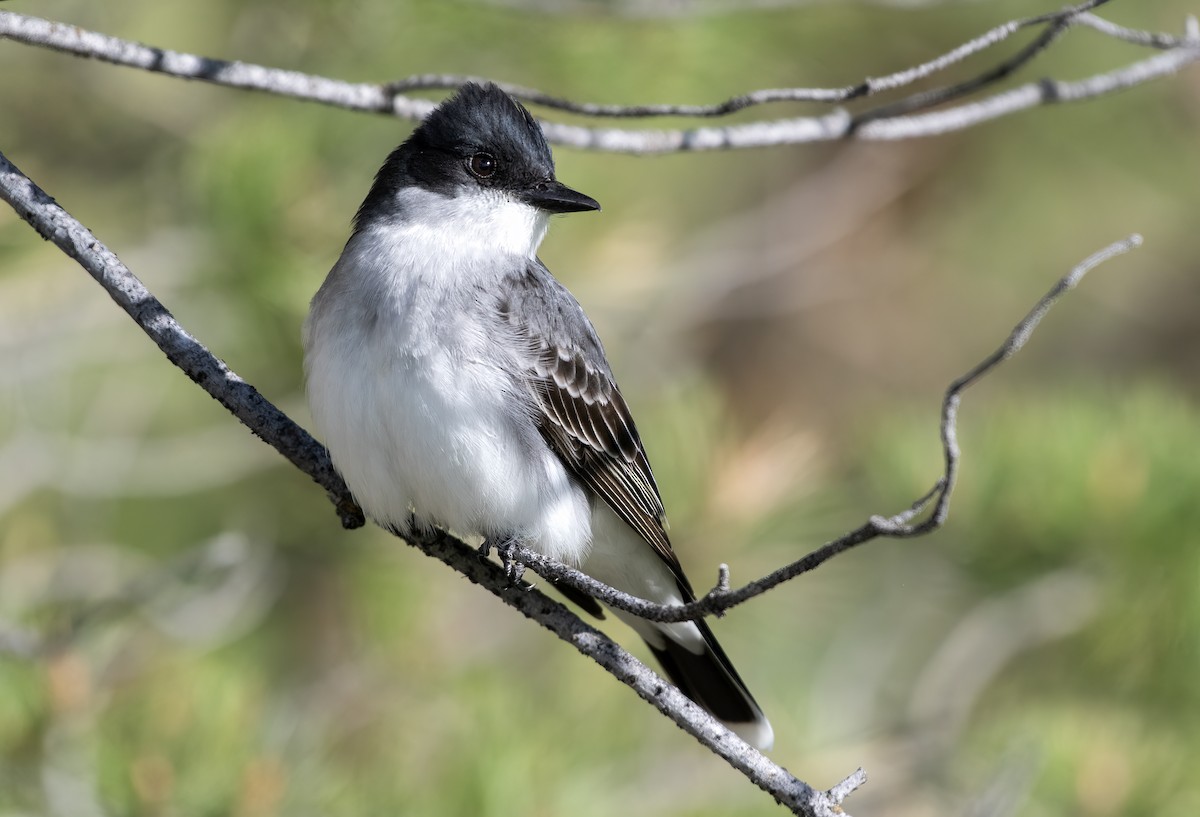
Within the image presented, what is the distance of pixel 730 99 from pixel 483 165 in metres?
0.65

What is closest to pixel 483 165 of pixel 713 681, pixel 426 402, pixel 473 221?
pixel 473 221

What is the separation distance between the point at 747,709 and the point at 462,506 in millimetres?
1031

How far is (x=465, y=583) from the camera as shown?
5.04 meters

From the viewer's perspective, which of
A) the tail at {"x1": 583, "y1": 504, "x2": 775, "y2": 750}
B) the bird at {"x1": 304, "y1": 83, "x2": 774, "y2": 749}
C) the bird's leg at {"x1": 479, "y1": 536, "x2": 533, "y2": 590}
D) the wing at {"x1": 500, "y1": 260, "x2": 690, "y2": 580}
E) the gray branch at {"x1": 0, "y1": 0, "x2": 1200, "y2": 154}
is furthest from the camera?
the tail at {"x1": 583, "y1": 504, "x2": 775, "y2": 750}

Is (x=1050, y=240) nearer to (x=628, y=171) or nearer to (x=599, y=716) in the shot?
(x=628, y=171)

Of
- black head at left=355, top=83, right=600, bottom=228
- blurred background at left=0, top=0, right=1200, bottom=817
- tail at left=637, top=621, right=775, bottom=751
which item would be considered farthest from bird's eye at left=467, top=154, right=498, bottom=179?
tail at left=637, top=621, right=775, bottom=751

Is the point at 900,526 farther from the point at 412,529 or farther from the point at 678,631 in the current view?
the point at 678,631

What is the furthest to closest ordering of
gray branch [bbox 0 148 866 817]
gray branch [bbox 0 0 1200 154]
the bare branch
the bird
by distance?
the bird < gray branch [bbox 0 0 1200 154] < gray branch [bbox 0 148 866 817] < the bare branch

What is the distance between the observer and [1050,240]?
572 cm

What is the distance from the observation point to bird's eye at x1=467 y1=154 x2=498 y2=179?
342 cm

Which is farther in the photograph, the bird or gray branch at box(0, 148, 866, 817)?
the bird

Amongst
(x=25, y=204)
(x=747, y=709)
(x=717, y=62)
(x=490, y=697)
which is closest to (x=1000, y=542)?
(x=747, y=709)

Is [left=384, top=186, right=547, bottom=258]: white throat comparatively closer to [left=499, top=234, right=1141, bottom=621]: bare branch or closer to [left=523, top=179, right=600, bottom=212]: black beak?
[left=523, top=179, right=600, bottom=212]: black beak

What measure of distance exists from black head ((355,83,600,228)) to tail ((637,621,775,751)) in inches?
44.4
